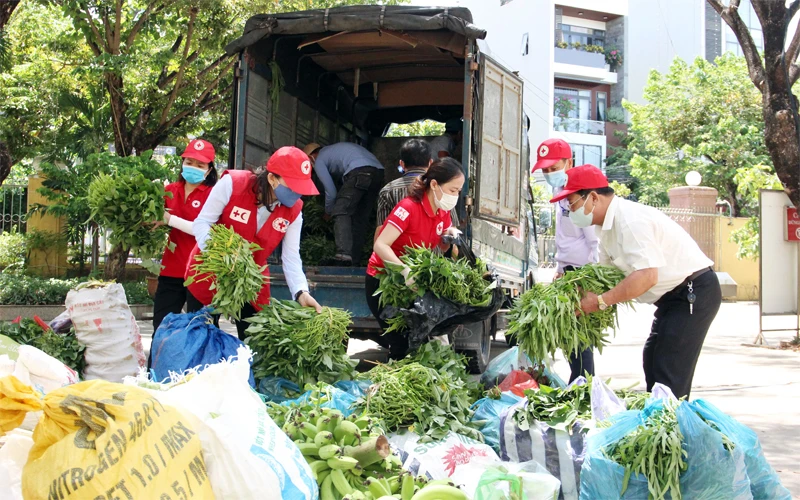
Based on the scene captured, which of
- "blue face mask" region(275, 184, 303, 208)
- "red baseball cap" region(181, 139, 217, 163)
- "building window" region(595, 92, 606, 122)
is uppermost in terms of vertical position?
"building window" region(595, 92, 606, 122)

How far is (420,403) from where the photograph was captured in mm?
3514

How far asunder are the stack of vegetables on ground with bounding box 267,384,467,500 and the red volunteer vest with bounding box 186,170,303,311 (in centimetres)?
146

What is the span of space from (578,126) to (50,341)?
113 ft

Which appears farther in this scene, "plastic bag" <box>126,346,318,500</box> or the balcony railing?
the balcony railing

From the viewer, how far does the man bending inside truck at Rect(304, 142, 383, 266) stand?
6645 mm

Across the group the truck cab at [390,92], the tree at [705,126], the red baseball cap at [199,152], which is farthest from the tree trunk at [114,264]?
the tree at [705,126]

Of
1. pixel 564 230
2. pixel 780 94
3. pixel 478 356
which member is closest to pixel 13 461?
pixel 564 230

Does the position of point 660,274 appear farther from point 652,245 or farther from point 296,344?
point 296,344

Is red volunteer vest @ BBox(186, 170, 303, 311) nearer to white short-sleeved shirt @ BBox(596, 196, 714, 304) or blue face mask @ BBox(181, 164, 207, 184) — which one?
blue face mask @ BBox(181, 164, 207, 184)

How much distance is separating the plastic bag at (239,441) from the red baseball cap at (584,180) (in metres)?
2.08

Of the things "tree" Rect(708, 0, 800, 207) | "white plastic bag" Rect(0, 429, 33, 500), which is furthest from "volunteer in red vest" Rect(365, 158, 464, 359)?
"tree" Rect(708, 0, 800, 207)

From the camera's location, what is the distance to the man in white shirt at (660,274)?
367 cm

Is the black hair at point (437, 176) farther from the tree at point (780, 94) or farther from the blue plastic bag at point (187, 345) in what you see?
the tree at point (780, 94)

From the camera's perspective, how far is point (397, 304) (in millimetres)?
4395
